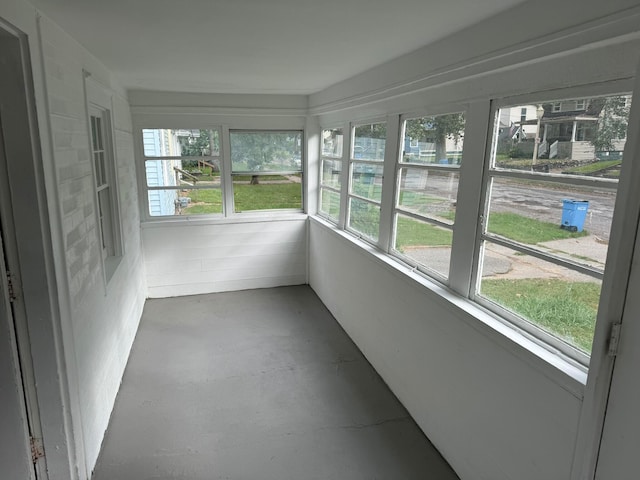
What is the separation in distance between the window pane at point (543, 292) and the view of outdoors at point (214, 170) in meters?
3.46

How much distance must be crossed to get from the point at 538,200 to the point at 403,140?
4.47 feet

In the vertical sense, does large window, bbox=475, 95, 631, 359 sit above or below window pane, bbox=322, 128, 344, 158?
below

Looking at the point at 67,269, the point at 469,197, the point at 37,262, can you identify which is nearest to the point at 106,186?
the point at 67,269

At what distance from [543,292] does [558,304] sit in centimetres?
8

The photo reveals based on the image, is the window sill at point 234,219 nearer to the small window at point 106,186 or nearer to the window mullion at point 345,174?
the window mullion at point 345,174

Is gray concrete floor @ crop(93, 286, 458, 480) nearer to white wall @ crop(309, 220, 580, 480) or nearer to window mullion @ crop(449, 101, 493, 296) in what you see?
white wall @ crop(309, 220, 580, 480)

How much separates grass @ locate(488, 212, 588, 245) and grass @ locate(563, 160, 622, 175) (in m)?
0.24

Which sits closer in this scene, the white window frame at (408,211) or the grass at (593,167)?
the grass at (593,167)

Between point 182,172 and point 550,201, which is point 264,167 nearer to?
point 182,172

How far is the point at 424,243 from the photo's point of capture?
290 cm

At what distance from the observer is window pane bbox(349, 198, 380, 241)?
365 cm

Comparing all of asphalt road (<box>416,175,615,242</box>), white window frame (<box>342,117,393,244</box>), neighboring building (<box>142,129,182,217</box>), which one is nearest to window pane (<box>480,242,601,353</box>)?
asphalt road (<box>416,175,615,242</box>)

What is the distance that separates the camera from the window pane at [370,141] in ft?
11.4

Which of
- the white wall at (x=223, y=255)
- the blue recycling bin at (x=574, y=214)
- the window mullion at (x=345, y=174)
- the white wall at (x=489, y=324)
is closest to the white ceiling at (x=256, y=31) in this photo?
the white wall at (x=489, y=324)
